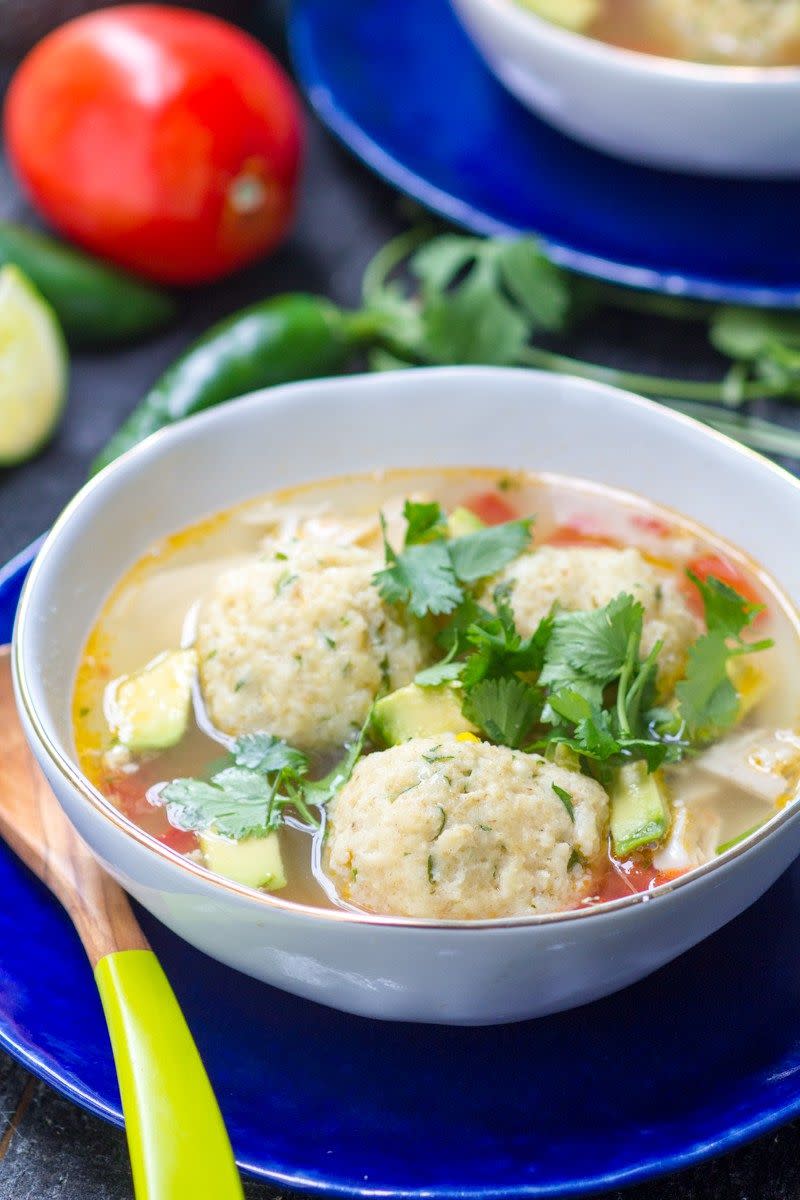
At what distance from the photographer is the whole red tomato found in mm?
3453

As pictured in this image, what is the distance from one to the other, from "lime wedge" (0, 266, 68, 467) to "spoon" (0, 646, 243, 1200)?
3.39ft

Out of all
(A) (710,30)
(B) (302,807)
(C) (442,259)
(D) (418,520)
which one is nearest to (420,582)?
(D) (418,520)

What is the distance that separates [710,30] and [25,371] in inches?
77.5

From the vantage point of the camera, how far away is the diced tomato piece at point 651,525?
2.40 meters

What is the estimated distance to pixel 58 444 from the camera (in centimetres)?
328

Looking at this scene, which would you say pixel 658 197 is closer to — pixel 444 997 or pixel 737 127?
pixel 737 127

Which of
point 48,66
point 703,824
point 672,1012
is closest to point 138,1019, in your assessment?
point 672,1012

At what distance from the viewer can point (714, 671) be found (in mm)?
2006

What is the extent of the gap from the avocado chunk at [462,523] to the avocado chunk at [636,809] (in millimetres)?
545

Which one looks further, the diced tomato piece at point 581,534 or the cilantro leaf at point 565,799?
the diced tomato piece at point 581,534

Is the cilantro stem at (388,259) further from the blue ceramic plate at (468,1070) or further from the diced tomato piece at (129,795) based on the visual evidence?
the blue ceramic plate at (468,1070)

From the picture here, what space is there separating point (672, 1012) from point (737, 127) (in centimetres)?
219

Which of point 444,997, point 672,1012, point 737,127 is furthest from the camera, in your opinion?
point 737,127

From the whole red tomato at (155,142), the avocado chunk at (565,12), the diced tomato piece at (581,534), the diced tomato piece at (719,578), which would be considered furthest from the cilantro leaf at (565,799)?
the avocado chunk at (565,12)
